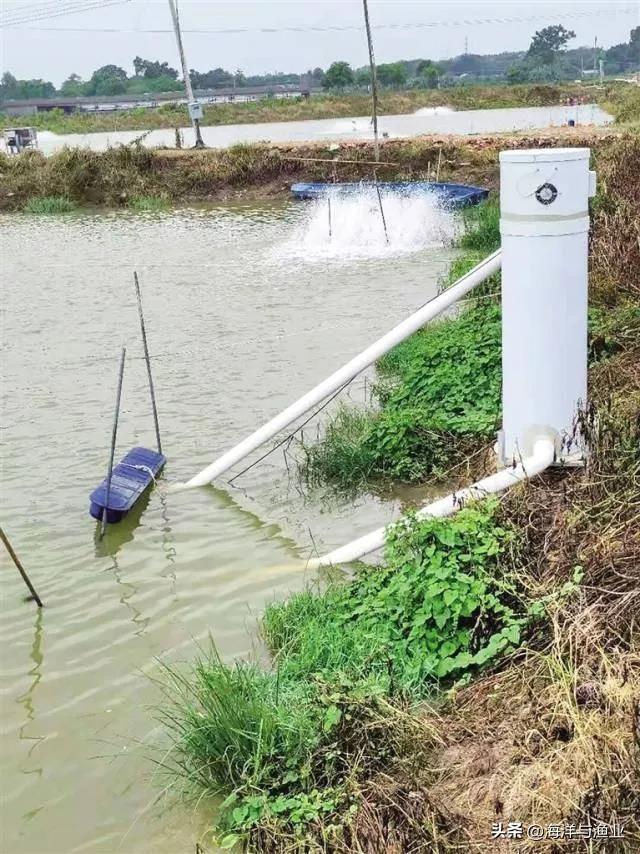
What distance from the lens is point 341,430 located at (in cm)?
679

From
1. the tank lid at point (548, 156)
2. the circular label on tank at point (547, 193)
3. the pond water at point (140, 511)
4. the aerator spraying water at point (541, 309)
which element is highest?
the tank lid at point (548, 156)

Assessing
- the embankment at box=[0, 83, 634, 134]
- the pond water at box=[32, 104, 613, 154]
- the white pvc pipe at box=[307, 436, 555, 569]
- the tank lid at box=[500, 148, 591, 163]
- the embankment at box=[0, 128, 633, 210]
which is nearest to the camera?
the tank lid at box=[500, 148, 591, 163]

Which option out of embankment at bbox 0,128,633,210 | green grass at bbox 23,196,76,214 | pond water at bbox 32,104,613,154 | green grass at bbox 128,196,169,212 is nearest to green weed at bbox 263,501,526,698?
embankment at bbox 0,128,633,210

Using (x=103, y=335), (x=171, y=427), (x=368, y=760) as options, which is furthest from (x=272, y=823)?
(x=103, y=335)

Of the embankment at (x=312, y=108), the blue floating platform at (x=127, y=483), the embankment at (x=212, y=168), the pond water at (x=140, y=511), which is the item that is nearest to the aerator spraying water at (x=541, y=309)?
the pond water at (x=140, y=511)

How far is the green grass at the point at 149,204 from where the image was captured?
90.4ft

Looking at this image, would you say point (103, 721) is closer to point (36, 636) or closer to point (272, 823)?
point (36, 636)

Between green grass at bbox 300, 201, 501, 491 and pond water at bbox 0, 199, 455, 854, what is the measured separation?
0.29 metres

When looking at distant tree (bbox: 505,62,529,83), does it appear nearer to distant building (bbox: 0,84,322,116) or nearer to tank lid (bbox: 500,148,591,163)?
Result: distant building (bbox: 0,84,322,116)

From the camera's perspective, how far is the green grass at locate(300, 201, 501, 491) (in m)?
6.13

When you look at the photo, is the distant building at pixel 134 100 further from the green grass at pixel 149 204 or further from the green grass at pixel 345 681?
the green grass at pixel 345 681

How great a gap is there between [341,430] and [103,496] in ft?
6.03

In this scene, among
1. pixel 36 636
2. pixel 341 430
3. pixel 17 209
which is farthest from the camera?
pixel 17 209

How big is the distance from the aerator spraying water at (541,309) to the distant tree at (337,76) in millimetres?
83659
